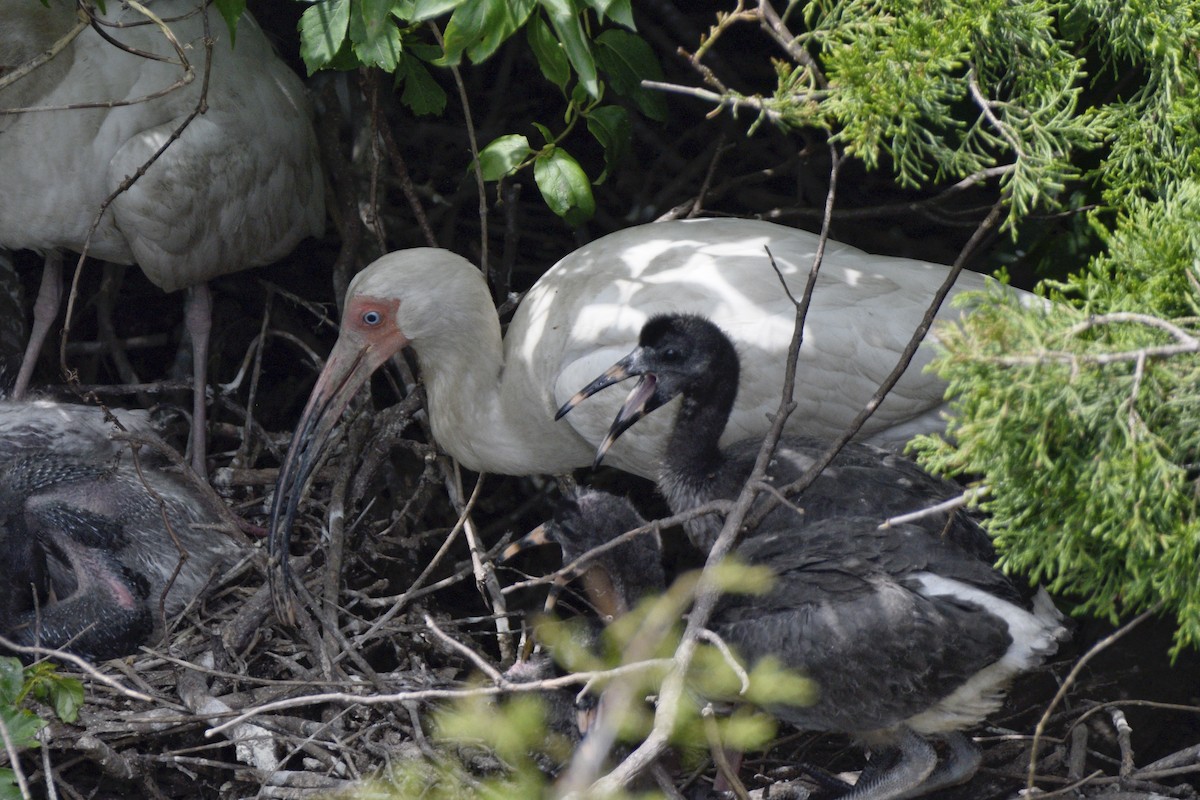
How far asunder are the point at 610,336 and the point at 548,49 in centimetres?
112

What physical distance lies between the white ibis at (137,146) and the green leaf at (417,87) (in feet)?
2.71

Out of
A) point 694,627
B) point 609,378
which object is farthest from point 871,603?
point 609,378

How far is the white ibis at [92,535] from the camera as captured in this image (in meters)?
4.21

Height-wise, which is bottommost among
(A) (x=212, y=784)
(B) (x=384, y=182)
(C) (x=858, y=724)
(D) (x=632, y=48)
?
(A) (x=212, y=784)

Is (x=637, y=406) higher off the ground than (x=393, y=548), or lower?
higher

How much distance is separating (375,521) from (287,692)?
1279 mm

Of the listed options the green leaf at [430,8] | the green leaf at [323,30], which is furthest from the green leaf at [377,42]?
the green leaf at [430,8]

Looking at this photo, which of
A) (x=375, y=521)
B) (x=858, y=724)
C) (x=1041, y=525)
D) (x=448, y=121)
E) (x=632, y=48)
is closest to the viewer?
(x=1041, y=525)

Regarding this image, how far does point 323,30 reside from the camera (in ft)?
12.3

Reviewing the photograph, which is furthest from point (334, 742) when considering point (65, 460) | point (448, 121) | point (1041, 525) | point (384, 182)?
point (448, 121)

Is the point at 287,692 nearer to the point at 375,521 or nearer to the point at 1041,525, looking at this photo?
the point at 375,521

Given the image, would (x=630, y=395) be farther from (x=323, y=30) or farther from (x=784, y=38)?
(x=323, y=30)

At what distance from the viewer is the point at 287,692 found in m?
3.89

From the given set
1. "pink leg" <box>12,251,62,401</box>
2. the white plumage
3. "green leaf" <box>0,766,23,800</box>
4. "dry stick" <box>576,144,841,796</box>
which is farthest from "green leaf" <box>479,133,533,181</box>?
"pink leg" <box>12,251,62,401</box>
